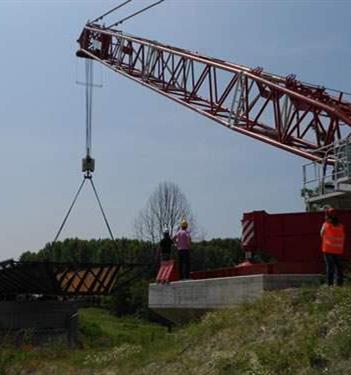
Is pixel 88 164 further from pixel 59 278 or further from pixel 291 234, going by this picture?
pixel 291 234

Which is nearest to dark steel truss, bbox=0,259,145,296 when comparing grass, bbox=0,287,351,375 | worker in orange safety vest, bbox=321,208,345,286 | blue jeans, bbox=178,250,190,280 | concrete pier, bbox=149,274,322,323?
blue jeans, bbox=178,250,190,280

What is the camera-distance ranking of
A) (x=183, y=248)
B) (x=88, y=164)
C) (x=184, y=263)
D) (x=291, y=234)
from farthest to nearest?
(x=88, y=164)
(x=184, y=263)
(x=183, y=248)
(x=291, y=234)

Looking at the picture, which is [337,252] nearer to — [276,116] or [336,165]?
[336,165]

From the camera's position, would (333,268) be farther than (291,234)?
No

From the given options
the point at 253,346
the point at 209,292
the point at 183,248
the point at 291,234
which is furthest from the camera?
the point at 183,248

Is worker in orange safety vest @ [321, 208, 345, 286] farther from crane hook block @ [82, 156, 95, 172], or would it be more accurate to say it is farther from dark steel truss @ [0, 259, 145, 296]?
dark steel truss @ [0, 259, 145, 296]

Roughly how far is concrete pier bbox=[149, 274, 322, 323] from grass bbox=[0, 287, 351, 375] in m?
1.21

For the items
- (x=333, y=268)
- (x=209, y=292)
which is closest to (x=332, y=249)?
(x=333, y=268)

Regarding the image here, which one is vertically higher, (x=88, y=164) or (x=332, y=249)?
(x=88, y=164)

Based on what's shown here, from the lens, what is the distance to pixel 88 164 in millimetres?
35844

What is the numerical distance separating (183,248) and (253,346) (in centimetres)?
944

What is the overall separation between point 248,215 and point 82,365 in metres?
6.51

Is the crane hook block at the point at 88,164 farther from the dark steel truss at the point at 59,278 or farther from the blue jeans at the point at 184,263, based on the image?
the blue jeans at the point at 184,263

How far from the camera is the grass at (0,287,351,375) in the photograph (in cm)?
1105
